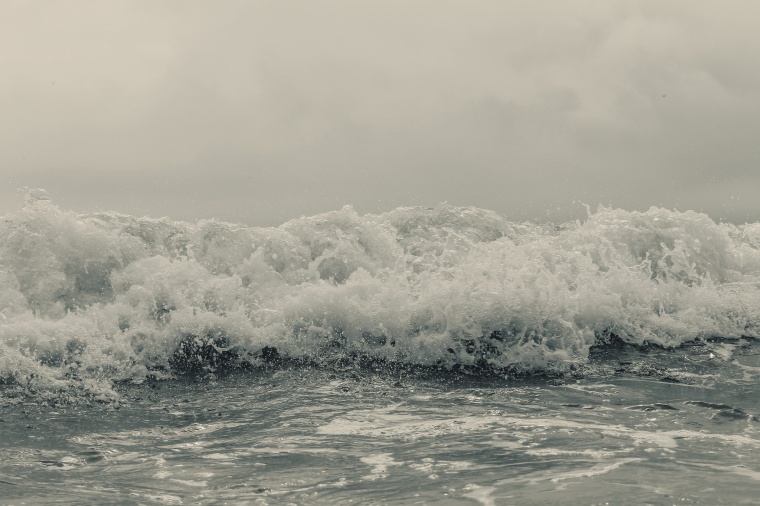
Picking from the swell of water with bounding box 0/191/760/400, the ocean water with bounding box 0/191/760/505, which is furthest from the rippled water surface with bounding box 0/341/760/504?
the swell of water with bounding box 0/191/760/400

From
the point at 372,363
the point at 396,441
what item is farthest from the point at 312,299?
the point at 396,441

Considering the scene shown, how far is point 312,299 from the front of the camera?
9.91 meters

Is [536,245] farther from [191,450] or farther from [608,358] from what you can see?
[191,450]

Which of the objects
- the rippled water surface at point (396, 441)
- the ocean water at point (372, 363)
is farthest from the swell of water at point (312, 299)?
the rippled water surface at point (396, 441)

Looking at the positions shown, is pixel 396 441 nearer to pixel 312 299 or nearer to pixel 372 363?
pixel 372 363

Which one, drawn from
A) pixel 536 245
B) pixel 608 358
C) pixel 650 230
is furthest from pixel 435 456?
pixel 650 230

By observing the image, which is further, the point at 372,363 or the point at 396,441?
the point at 372,363

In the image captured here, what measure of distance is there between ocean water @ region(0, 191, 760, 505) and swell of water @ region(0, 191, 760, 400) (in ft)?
0.10

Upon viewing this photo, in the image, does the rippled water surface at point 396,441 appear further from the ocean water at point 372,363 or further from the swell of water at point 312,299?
the swell of water at point 312,299

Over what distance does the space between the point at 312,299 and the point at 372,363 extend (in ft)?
4.77

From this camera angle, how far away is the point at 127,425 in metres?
6.57

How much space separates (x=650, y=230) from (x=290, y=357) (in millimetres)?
7527

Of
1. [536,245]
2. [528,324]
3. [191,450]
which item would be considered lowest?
[191,450]

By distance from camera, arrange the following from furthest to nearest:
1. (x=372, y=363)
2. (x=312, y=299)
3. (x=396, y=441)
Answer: (x=312, y=299), (x=372, y=363), (x=396, y=441)
